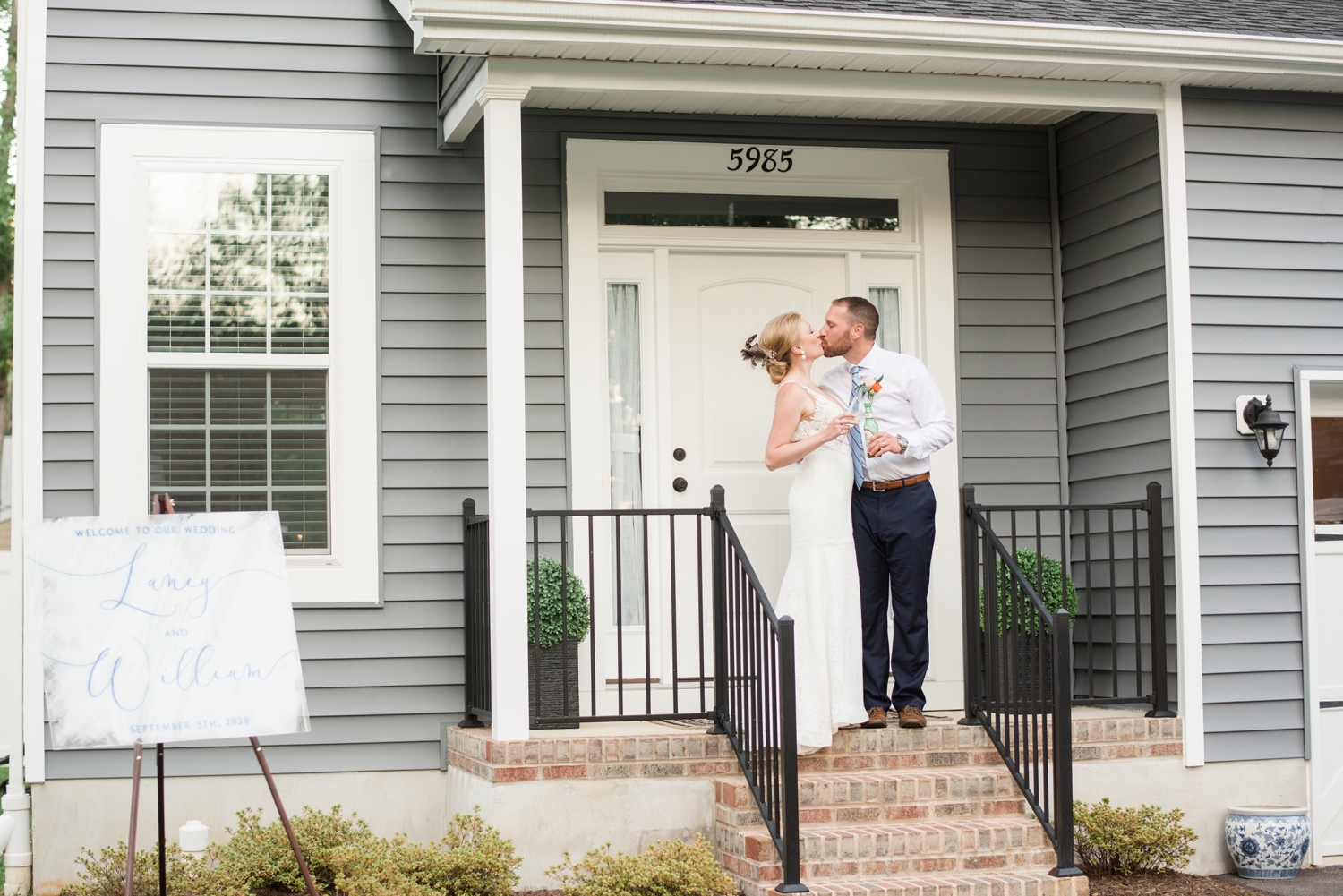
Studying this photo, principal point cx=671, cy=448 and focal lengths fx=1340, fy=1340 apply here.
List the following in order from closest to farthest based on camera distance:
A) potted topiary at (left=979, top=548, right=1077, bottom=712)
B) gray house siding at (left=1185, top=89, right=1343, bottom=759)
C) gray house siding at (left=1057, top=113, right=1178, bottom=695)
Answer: potted topiary at (left=979, top=548, right=1077, bottom=712), gray house siding at (left=1185, top=89, right=1343, bottom=759), gray house siding at (left=1057, top=113, right=1178, bottom=695)

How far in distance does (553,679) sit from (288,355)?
1832 mm

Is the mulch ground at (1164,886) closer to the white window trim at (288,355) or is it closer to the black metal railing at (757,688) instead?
the black metal railing at (757,688)

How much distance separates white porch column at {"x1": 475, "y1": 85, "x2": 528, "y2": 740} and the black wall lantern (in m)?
3.15

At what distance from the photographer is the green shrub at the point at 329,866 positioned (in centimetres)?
457

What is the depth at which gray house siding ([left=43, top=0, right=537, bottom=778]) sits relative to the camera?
18.7ft

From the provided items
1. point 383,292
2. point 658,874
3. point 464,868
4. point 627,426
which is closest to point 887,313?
point 627,426

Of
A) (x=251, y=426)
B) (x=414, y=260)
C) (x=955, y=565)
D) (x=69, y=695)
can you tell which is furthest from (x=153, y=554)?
(x=955, y=565)

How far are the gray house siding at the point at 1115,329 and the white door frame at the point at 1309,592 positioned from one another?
595mm

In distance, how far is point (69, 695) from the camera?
12.9 feet

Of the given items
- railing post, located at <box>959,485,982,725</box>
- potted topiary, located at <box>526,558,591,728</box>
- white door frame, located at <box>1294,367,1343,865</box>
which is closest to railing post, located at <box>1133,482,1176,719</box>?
white door frame, located at <box>1294,367,1343,865</box>

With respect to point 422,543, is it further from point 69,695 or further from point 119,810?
point 69,695

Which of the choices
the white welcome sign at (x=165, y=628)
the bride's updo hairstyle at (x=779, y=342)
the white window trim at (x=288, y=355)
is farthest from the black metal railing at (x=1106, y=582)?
the white welcome sign at (x=165, y=628)

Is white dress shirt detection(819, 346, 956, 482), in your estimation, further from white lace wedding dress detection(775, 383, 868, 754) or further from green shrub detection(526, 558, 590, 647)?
green shrub detection(526, 558, 590, 647)

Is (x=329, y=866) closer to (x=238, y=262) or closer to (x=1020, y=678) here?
(x=238, y=262)
